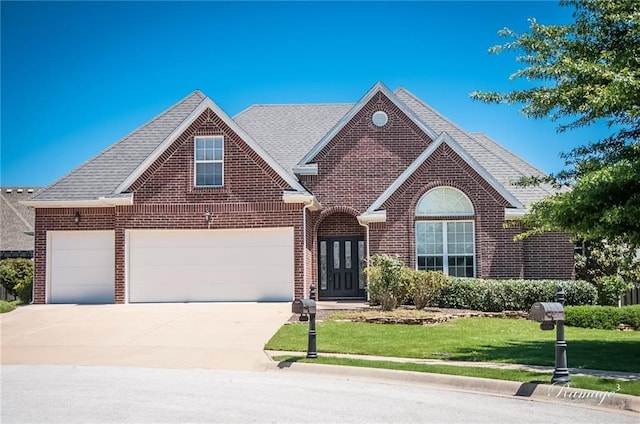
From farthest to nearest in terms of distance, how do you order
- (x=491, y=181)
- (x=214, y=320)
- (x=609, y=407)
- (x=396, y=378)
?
(x=491, y=181)
(x=214, y=320)
(x=396, y=378)
(x=609, y=407)

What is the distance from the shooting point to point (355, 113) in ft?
86.6

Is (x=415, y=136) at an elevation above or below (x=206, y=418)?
above

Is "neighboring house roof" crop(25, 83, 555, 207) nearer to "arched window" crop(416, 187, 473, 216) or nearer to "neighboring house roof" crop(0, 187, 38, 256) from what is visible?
"arched window" crop(416, 187, 473, 216)

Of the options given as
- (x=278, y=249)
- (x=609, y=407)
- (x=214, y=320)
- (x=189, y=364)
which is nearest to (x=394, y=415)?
(x=609, y=407)

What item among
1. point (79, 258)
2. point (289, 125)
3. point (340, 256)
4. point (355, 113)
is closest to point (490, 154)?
point (355, 113)

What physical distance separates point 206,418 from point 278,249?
51.0 ft

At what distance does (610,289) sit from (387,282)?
6.96m

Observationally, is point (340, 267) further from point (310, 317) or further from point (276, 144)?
point (310, 317)

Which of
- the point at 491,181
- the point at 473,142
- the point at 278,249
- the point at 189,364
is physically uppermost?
the point at 473,142

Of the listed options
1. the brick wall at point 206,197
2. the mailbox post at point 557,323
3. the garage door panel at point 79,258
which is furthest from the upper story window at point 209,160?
the mailbox post at point 557,323

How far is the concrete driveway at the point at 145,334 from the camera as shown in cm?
1414

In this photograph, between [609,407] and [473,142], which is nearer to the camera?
[609,407]

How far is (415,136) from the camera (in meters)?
26.5

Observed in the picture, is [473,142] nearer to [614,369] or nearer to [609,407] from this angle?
[614,369]
